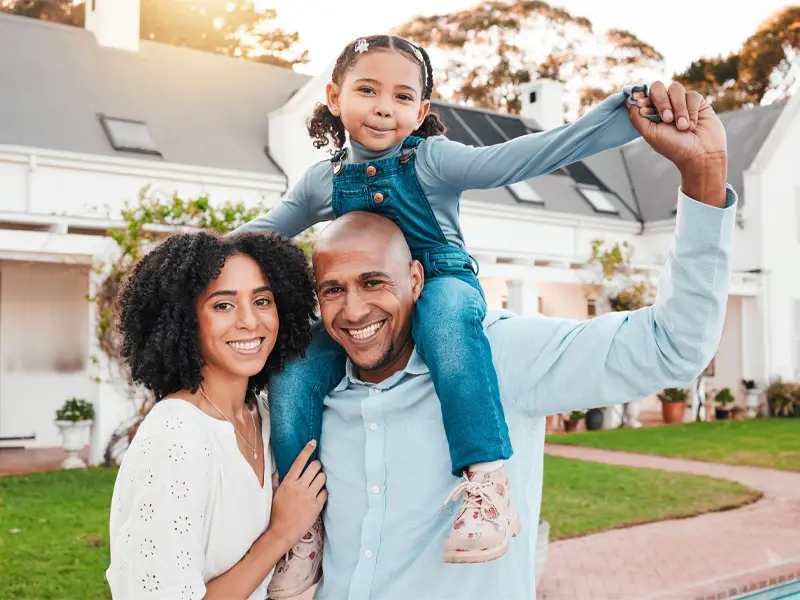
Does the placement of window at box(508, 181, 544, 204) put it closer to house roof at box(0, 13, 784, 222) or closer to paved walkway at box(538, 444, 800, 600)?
house roof at box(0, 13, 784, 222)

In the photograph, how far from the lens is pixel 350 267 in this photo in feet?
7.64

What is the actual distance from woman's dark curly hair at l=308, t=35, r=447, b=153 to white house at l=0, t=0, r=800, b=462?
8.84 metres

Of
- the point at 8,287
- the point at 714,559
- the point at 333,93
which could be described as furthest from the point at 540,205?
the point at 333,93

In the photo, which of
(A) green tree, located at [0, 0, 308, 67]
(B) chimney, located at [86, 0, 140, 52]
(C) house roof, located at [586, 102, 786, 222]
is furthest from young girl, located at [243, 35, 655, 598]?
(A) green tree, located at [0, 0, 308, 67]

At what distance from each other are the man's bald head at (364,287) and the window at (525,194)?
16391mm

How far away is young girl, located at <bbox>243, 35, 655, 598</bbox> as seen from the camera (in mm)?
2162

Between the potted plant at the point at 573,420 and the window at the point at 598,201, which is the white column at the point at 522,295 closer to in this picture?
the potted plant at the point at 573,420

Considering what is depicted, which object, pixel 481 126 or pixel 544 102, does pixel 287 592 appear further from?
pixel 544 102

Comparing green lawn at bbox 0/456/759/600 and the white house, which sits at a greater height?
the white house

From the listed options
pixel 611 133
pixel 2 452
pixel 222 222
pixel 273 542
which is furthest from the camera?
pixel 2 452

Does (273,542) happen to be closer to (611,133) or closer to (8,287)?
(611,133)

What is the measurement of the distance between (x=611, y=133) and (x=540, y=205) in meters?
17.1

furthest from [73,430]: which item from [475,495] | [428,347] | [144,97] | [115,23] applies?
[475,495]

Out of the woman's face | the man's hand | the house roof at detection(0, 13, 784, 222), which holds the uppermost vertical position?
the house roof at detection(0, 13, 784, 222)
